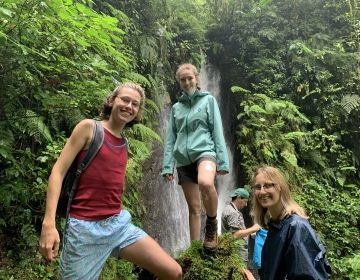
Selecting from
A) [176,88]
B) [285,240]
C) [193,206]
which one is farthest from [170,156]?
[176,88]

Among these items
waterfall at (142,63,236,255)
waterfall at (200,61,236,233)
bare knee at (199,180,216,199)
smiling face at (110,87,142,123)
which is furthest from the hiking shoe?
waterfall at (200,61,236,233)

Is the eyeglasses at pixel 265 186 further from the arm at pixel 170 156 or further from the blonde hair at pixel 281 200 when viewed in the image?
the arm at pixel 170 156

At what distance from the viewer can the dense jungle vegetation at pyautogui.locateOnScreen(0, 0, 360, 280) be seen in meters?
4.55

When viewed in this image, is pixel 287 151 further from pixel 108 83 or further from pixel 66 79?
pixel 66 79

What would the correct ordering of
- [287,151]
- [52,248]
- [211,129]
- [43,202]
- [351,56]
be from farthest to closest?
[351,56] → [287,151] → [43,202] → [211,129] → [52,248]

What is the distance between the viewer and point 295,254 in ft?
8.00

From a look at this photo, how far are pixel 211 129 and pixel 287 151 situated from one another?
20.2 ft

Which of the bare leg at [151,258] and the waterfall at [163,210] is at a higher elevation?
the bare leg at [151,258]

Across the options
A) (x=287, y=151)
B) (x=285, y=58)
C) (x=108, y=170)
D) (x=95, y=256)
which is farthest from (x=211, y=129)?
(x=285, y=58)

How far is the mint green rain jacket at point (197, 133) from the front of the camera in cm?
412

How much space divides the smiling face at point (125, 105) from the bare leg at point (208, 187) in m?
1.15

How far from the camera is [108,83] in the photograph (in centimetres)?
557

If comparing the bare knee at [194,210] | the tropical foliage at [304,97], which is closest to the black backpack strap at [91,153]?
the bare knee at [194,210]

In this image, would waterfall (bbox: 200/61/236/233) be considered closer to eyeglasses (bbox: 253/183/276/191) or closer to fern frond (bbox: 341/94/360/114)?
fern frond (bbox: 341/94/360/114)
